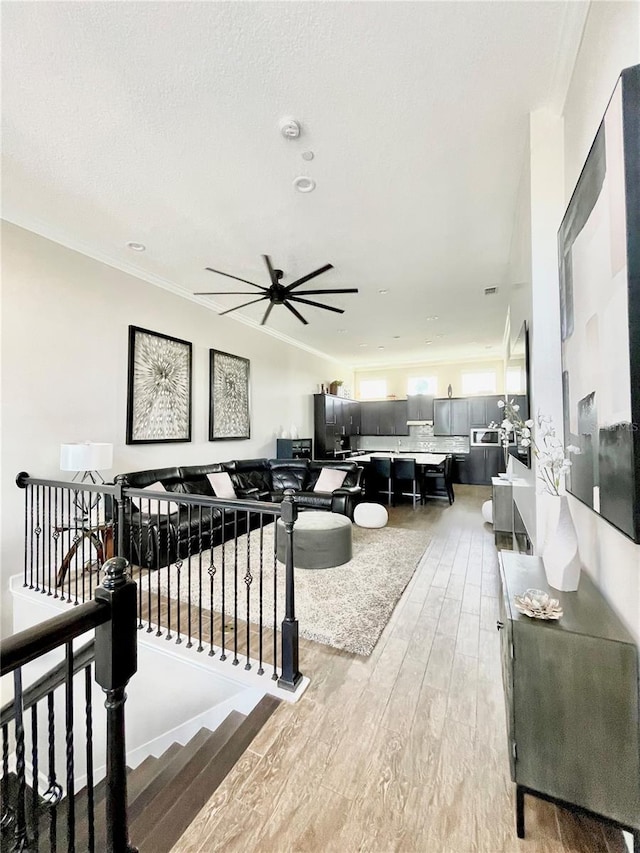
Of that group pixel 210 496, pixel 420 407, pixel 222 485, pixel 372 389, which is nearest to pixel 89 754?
pixel 210 496

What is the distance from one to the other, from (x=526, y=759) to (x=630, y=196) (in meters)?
1.82

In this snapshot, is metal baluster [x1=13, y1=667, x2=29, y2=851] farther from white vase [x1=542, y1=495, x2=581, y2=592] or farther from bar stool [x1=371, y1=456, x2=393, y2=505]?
bar stool [x1=371, y1=456, x2=393, y2=505]

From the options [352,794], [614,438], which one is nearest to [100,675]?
[352,794]

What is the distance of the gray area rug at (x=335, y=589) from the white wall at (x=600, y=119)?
148cm

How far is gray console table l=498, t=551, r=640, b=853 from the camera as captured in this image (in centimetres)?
109

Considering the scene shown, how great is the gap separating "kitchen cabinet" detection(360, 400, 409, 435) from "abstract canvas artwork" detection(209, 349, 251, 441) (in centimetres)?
458

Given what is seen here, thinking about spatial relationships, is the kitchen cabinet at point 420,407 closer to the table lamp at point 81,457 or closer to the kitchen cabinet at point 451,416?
the kitchen cabinet at point 451,416

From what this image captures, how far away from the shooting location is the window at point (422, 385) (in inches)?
379

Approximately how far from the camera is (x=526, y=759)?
1.21 metres

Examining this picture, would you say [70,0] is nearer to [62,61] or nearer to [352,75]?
[62,61]

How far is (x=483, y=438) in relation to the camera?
28.0ft

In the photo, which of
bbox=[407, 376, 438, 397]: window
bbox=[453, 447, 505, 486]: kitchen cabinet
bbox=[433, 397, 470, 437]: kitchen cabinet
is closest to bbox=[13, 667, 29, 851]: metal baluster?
bbox=[453, 447, 505, 486]: kitchen cabinet

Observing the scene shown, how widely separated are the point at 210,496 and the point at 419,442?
7165 mm

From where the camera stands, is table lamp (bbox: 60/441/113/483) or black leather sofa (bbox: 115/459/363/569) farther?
black leather sofa (bbox: 115/459/363/569)
